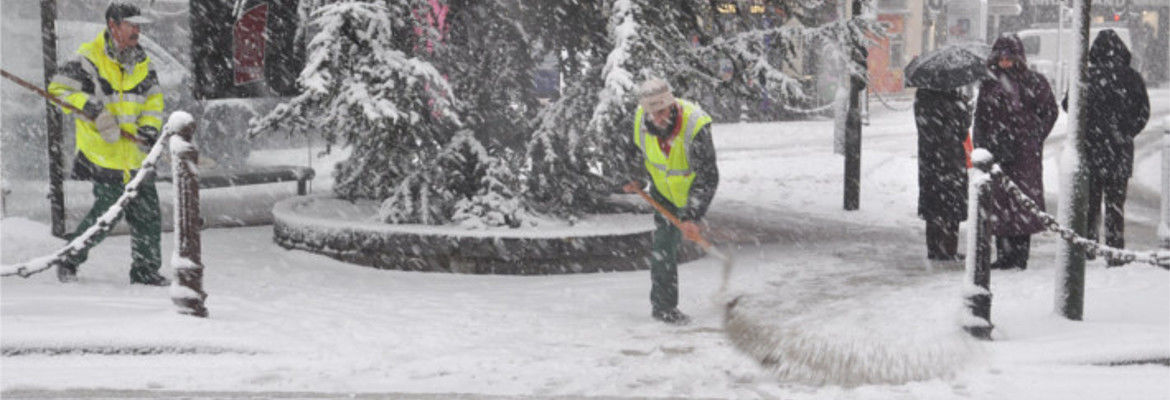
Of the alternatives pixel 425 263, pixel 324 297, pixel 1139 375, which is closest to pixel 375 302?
pixel 324 297

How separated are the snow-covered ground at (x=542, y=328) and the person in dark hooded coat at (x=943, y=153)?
1.46ft

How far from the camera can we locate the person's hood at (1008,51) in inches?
365

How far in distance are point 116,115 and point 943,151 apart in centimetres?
560

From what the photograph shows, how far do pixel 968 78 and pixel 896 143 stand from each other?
1328cm

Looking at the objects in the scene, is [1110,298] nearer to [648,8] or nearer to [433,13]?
[648,8]

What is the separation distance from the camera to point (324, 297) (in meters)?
8.54

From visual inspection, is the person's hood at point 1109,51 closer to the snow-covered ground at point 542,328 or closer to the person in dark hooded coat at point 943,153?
the person in dark hooded coat at point 943,153

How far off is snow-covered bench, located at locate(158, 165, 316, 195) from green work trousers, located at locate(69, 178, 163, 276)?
3629mm

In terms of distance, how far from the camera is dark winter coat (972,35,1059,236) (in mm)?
9297

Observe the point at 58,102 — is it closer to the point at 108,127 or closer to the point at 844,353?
the point at 108,127

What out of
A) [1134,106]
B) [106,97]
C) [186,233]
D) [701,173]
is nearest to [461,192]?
[106,97]

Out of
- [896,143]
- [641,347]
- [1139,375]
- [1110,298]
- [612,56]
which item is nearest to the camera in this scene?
[1139,375]

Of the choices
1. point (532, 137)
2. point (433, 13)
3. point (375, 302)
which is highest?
point (433, 13)

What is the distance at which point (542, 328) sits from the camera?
7594mm
